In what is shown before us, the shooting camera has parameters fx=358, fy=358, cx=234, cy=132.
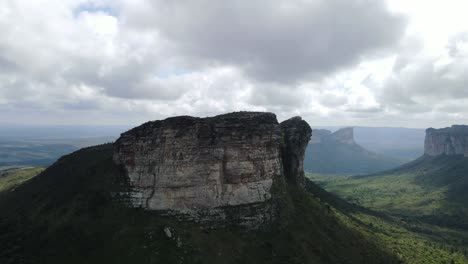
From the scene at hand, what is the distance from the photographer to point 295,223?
68.0 meters

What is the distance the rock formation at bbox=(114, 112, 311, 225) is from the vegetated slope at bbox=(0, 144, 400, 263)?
3.34 metres

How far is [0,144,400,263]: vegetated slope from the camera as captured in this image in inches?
2172

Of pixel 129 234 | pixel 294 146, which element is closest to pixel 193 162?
pixel 129 234

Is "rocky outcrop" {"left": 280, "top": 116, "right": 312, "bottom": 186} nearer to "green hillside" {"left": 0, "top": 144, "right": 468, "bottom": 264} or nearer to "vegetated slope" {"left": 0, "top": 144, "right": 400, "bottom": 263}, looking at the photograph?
"green hillside" {"left": 0, "top": 144, "right": 468, "bottom": 264}

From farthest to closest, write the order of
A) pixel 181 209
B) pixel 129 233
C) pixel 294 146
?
pixel 294 146
pixel 181 209
pixel 129 233

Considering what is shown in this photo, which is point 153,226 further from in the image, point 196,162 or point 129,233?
point 196,162

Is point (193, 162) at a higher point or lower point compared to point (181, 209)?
higher

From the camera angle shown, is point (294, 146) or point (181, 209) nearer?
point (181, 209)

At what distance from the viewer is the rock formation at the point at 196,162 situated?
6116cm

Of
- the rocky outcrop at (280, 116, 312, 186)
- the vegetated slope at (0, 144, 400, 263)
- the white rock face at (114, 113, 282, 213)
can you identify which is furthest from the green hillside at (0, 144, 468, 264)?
the rocky outcrop at (280, 116, 312, 186)

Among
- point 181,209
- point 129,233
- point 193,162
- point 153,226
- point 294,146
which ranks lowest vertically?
point 129,233

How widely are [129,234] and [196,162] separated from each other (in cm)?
1570

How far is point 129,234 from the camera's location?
56.5 m

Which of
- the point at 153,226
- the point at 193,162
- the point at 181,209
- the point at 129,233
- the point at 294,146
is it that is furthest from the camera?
the point at 294,146
